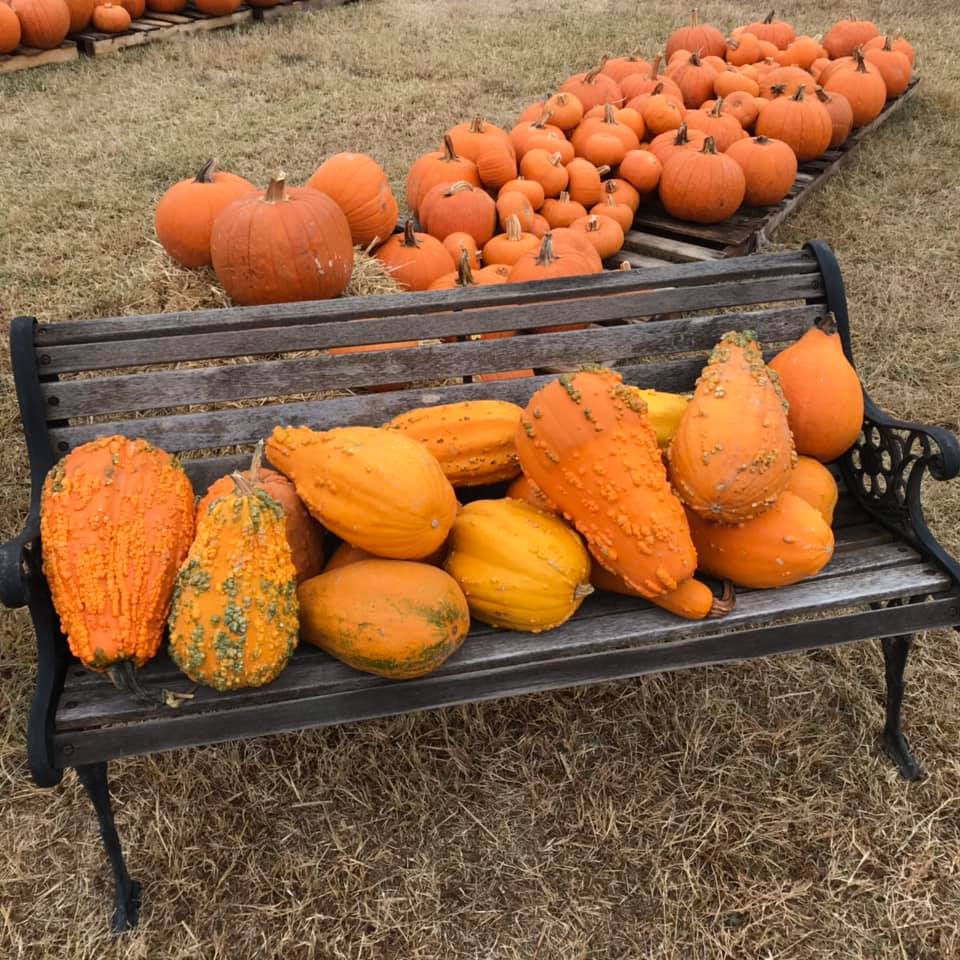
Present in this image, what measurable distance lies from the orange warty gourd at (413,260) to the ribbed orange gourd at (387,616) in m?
2.32

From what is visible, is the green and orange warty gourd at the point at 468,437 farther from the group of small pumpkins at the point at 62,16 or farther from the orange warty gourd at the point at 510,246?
the group of small pumpkins at the point at 62,16

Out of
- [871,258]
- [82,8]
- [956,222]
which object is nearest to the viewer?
[871,258]

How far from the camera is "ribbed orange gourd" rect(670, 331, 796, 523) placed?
1848 mm

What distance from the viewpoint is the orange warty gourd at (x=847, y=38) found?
709 centimetres

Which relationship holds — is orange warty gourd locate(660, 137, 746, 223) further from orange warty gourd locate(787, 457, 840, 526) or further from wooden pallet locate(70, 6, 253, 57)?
wooden pallet locate(70, 6, 253, 57)

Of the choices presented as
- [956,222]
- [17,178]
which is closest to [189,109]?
[17,178]

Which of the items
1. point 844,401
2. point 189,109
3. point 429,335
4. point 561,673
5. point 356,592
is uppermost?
point 189,109

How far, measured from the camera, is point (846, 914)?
2.01 meters

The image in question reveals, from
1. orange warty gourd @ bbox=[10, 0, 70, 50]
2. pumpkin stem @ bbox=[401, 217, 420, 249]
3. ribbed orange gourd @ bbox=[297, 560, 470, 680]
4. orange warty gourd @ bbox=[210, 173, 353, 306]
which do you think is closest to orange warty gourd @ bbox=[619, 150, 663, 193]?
pumpkin stem @ bbox=[401, 217, 420, 249]

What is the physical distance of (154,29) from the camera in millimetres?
9031

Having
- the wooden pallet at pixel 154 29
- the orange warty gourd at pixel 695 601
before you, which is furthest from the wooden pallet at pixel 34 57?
the orange warty gourd at pixel 695 601

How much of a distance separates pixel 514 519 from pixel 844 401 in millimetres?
1014

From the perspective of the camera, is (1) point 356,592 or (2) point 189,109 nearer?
(1) point 356,592

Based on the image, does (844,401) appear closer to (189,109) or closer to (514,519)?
(514,519)
